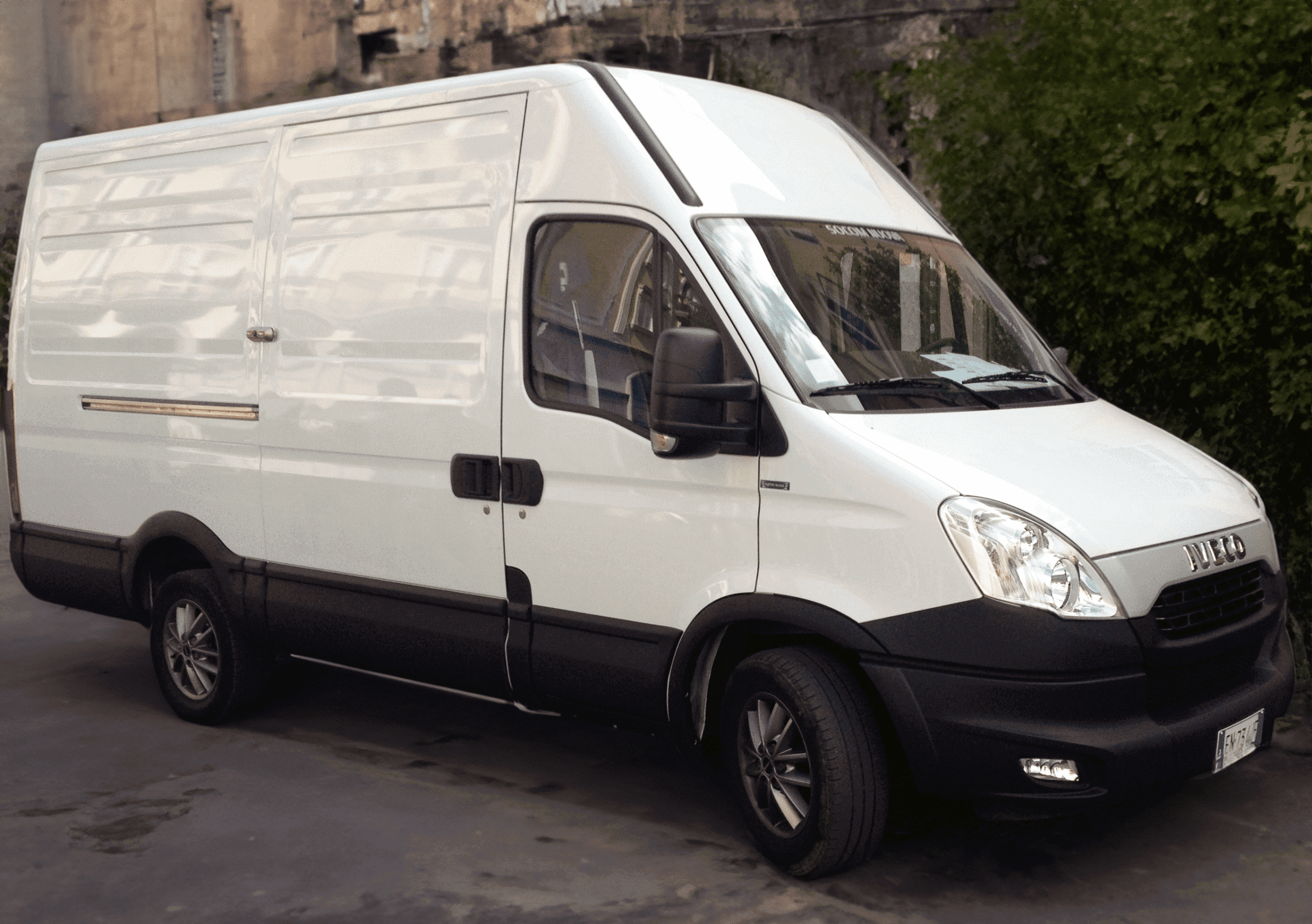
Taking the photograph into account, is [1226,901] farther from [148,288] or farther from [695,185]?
[148,288]

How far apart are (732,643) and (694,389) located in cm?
97

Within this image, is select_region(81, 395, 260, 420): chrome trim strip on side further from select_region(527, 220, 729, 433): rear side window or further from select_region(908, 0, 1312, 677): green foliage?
select_region(908, 0, 1312, 677): green foliage

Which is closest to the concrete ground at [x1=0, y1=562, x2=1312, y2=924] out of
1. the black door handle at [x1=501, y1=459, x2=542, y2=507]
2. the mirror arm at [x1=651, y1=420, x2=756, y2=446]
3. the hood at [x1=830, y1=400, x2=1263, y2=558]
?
the hood at [x1=830, y1=400, x2=1263, y2=558]

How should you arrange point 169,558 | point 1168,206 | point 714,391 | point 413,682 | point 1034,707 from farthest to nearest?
point 1168,206 → point 169,558 → point 413,682 → point 714,391 → point 1034,707

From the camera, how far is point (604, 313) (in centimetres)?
489

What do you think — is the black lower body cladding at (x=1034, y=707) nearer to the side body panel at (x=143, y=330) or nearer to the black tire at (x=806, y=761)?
the black tire at (x=806, y=761)

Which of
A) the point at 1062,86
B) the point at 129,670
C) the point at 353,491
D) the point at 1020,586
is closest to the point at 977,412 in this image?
the point at 1020,586

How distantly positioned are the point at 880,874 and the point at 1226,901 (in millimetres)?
1059

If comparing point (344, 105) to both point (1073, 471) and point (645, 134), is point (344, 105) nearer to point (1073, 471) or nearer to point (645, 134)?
point (645, 134)

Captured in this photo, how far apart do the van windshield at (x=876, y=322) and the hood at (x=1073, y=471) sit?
12 cm

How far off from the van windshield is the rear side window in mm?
194

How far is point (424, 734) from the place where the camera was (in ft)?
20.6

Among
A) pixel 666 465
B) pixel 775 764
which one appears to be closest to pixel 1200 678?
pixel 775 764

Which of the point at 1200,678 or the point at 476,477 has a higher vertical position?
the point at 476,477
